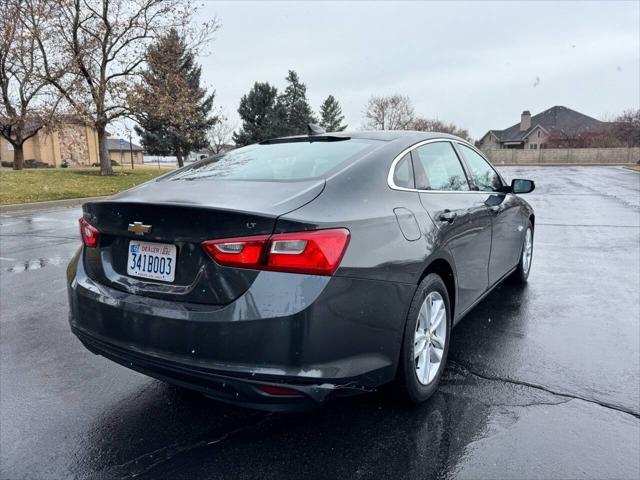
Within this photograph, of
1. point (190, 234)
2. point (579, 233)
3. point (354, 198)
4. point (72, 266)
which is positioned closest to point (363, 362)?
point (354, 198)

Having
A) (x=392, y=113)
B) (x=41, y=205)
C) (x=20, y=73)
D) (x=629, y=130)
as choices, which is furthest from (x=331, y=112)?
(x=41, y=205)

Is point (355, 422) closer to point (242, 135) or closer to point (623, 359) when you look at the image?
point (623, 359)

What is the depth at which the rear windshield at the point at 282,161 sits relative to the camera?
2.73m

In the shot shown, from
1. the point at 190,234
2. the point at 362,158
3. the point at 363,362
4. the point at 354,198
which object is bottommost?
the point at 363,362

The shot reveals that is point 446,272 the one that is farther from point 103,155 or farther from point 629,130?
point 629,130

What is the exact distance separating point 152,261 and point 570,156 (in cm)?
6073

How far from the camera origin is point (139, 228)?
2.29 m

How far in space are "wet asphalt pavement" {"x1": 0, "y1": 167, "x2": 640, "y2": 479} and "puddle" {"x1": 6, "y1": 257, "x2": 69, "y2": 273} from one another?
6.77 feet

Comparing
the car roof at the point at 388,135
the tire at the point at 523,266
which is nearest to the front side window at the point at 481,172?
the car roof at the point at 388,135

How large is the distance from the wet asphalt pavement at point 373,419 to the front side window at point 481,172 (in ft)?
3.83

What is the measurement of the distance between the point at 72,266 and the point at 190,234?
3.50 feet

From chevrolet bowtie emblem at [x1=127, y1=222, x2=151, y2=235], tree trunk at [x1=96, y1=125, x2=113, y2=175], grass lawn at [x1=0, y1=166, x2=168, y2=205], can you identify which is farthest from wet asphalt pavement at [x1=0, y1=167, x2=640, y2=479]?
tree trunk at [x1=96, y1=125, x2=113, y2=175]

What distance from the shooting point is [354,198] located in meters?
2.38

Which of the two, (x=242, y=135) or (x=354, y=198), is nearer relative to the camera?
(x=354, y=198)
